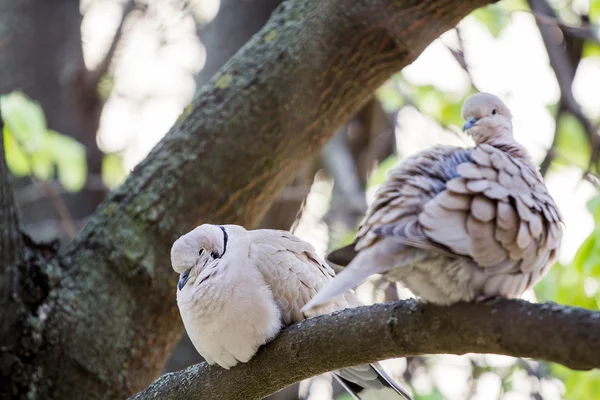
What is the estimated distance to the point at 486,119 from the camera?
1870 mm

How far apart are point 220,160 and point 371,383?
3.30 ft

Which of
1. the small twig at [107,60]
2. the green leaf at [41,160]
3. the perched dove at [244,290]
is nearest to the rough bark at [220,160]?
the perched dove at [244,290]

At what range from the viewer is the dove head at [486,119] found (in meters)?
1.87

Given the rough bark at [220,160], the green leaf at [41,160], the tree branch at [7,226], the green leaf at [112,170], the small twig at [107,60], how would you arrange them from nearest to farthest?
the tree branch at [7,226], the rough bark at [220,160], the green leaf at [41,160], the small twig at [107,60], the green leaf at [112,170]

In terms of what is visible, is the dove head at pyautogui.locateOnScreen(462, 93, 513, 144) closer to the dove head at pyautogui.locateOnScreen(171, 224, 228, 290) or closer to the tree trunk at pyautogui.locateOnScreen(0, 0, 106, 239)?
the dove head at pyautogui.locateOnScreen(171, 224, 228, 290)

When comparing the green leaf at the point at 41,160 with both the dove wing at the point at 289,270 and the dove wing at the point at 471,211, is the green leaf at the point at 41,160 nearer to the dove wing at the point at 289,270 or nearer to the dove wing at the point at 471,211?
the dove wing at the point at 289,270

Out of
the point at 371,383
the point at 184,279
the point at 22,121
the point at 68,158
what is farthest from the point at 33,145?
the point at 371,383

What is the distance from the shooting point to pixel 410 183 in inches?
63.2

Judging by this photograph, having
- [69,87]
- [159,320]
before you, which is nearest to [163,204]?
[159,320]

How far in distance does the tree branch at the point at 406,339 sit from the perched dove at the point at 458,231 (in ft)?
0.19

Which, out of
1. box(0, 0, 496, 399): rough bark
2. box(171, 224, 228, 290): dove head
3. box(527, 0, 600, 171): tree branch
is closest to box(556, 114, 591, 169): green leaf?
box(527, 0, 600, 171): tree branch

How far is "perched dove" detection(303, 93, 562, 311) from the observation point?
4.82 feet

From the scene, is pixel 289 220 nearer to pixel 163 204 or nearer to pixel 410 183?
pixel 163 204

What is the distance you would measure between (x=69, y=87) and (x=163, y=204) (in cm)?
261
